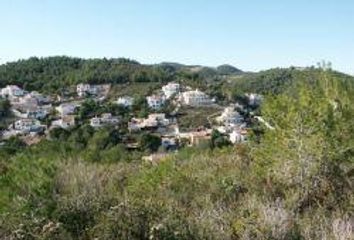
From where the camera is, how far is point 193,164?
14109 millimetres

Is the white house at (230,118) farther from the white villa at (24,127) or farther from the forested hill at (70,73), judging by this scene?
the forested hill at (70,73)

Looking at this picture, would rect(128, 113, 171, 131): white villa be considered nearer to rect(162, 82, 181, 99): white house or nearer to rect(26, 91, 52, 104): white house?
rect(162, 82, 181, 99): white house

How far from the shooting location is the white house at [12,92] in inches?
3479

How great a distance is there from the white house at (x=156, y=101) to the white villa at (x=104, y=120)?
887cm

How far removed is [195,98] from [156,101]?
5426 mm

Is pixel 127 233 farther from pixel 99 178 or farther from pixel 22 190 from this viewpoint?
pixel 99 178

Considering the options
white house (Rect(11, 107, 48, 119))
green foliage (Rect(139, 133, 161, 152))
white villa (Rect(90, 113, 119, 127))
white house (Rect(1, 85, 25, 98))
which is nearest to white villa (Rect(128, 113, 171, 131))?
white villa (Rect(90, 113, 119, 127))

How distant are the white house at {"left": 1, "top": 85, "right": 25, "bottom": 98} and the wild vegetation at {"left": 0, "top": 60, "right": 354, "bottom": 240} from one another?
77.1 meters

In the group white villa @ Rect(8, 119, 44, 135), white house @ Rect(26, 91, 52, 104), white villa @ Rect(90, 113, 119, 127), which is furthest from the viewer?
white house @ Rect(26, 91, 52, 104)

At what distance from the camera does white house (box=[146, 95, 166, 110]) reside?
84125mm

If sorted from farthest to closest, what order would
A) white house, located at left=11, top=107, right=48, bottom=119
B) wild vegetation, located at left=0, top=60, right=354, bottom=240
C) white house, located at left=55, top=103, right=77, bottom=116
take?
white house, located at left=11, top=107, right=48, bottom=119
white house, located at left=55, top=103, right=77, bottom=116
wild vegetation, located at left=0, top=60, right=354, bottom=240

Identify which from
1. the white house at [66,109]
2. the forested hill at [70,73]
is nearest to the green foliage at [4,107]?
the white house at [66,109]

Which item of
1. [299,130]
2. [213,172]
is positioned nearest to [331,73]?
[299,130]

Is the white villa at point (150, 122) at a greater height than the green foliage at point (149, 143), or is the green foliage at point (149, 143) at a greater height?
the green foliage at point (149, 143)
